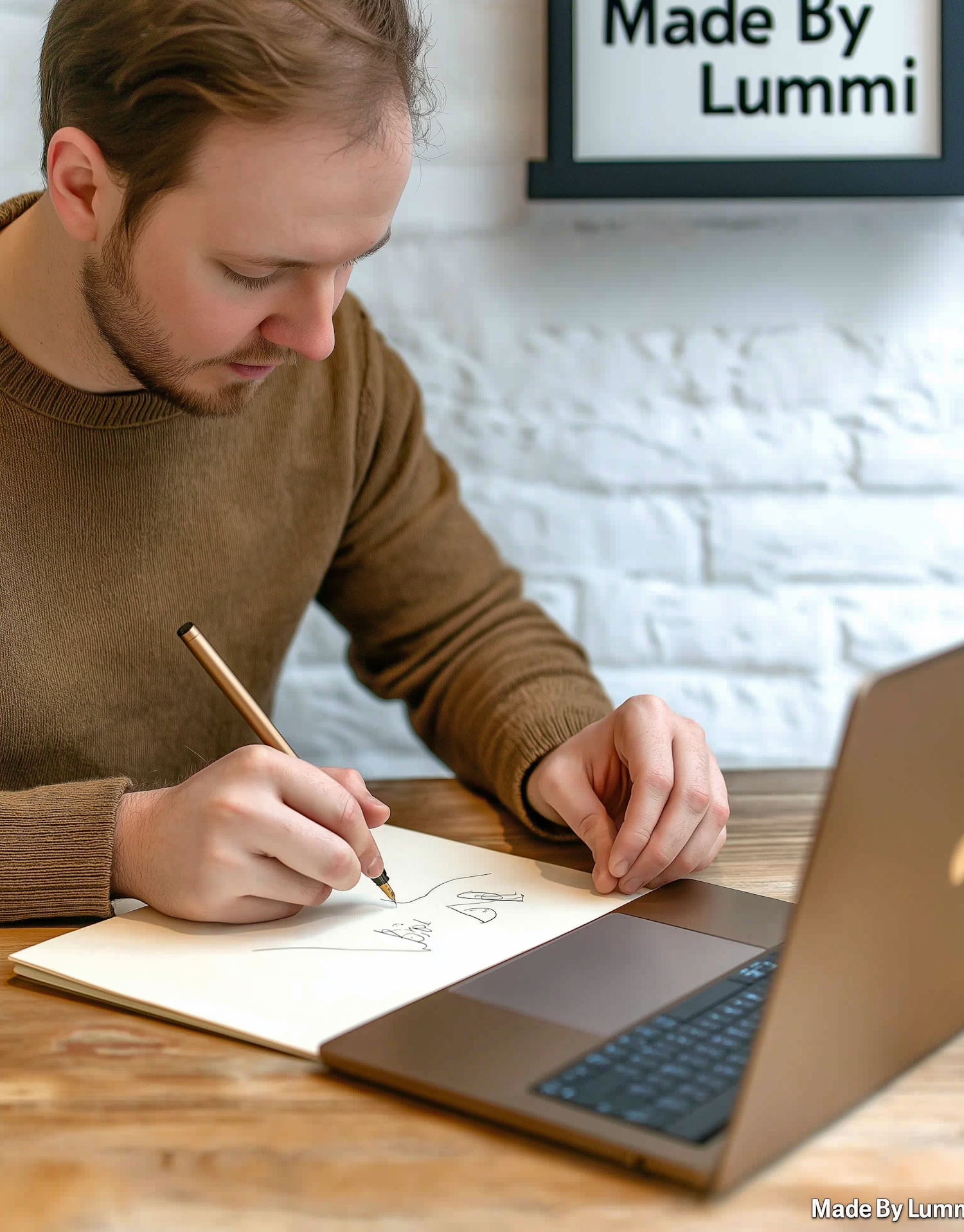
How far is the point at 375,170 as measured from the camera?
813 millimetres

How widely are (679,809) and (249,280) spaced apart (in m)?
0.45

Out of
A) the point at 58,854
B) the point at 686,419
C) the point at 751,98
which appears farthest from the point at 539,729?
the point at 751,98

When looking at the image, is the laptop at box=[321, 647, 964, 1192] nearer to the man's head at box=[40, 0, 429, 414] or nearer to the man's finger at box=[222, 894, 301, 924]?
the man's finger at box=[222, 894, 301, 924]

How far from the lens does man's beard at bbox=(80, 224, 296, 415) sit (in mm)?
884

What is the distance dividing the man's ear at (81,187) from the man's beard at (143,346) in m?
0.01

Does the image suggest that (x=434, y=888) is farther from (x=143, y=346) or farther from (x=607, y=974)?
(x=143, y=346)

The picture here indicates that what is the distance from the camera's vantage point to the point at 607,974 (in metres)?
0.64

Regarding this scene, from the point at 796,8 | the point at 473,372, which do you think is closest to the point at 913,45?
the point at 796,8

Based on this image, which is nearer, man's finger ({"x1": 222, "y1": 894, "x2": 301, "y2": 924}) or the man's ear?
man's finger ({"x1": 222, "y1": 894, "x2": 301, "y2": 924})

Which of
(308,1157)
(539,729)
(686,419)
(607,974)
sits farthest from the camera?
(686,419)

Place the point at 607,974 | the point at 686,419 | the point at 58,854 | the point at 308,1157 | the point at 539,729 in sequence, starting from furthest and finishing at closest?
the point at 686,419 → the point at 539,729 → the point at 58,854 → the point at 607,974 → the point at 308,1157

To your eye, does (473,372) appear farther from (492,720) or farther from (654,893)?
(654,893)

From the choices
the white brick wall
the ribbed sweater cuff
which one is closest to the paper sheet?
the ribbed sweater cuff

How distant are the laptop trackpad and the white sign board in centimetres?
81
